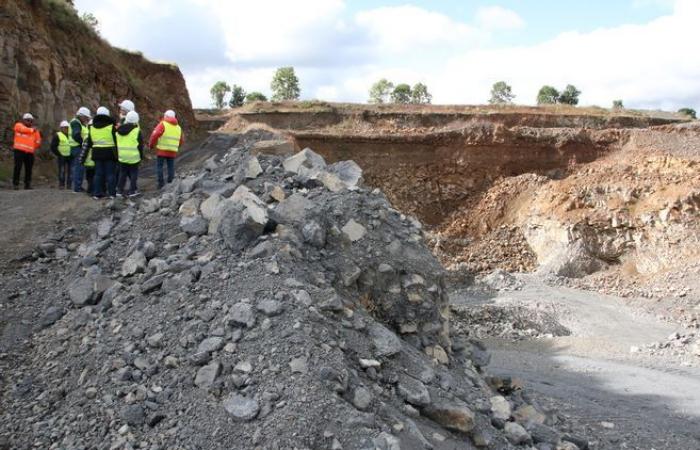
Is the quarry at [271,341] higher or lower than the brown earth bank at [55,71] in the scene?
lower

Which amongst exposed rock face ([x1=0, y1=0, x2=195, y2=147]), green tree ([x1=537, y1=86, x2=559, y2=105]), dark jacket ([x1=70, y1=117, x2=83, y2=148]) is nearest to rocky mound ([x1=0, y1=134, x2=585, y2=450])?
dark jacket ([x1=70, y1=117, x2=83, y2=148])

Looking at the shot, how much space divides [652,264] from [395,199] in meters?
9.34

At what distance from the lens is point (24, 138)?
39.4ft

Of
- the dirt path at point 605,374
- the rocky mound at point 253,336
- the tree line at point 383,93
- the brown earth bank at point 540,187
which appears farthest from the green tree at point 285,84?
the rocky mound at point 253,336

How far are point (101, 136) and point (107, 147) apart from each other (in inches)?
7.5

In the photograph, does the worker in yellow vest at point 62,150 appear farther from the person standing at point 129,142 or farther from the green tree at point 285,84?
the green tree at point 285,84

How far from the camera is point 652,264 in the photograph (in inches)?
798

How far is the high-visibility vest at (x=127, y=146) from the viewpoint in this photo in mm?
9953

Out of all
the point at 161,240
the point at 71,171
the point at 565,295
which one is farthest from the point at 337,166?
the point at 565,295

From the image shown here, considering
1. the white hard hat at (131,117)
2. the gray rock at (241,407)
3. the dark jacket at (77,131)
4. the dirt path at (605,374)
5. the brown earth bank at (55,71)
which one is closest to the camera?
the gray rock at (241,407)

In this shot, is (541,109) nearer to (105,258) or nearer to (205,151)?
(205,151)

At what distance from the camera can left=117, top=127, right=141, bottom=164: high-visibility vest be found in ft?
32.7

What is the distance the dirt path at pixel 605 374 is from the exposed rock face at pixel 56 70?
11.9m

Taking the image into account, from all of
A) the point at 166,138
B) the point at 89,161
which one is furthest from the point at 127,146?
the point at 89,161
